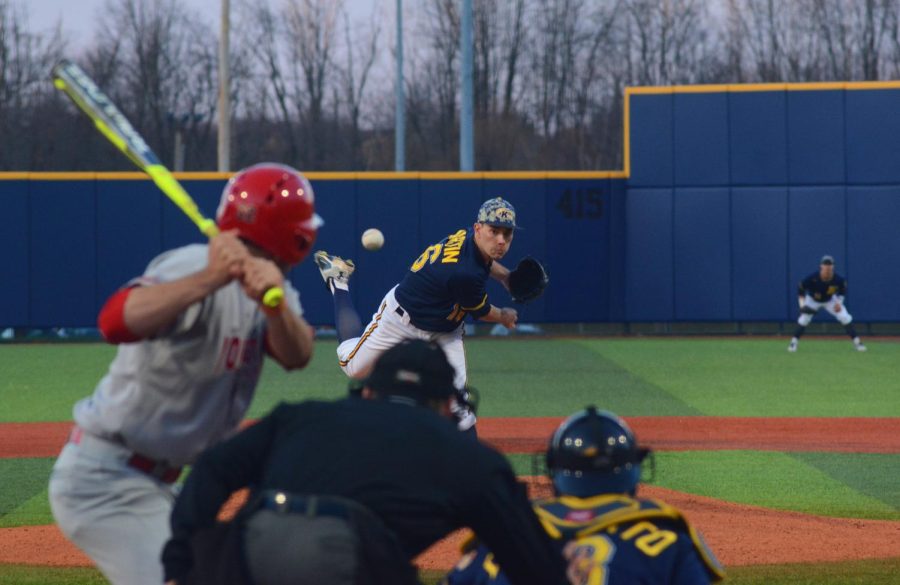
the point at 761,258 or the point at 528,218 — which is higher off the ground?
the point at 528,218

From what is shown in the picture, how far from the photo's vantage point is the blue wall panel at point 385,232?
2683 cm

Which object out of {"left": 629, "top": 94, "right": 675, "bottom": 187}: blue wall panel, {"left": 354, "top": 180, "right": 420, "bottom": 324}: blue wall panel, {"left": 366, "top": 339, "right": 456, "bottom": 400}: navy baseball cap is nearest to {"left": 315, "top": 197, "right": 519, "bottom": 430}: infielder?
{"left": 366, "top": 339, "right": 456, "bottom": 400}: navy baseball cap

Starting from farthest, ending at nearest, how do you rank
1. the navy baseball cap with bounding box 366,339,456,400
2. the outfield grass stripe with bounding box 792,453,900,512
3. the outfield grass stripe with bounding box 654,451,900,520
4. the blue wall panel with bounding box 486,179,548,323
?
the blue wall panel with bounding box 486,179,548,323 → the outfield grass stripe with bounding box 792,453,900,512 → the outfield grass stripe with bounding box 654,451,900,520 → the navy baseball cap with bounding box 366,339,456,400

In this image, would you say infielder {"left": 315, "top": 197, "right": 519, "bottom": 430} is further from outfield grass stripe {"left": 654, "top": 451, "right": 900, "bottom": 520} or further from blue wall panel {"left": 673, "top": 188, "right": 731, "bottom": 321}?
blue wall panel {"left": 673, "top": 188, "right": 731, "bottom": 321}

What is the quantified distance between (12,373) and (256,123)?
26253mm

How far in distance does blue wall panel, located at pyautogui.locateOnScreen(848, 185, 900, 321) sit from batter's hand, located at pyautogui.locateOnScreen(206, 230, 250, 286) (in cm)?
2502

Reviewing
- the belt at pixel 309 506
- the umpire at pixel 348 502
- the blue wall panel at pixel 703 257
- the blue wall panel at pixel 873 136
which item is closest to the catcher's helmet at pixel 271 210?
the umpire at pixel 348 502

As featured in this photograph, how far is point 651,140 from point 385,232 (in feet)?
20.0

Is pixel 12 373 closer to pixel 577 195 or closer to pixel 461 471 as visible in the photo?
pixel 577 195

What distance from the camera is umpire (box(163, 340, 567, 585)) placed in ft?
9.35

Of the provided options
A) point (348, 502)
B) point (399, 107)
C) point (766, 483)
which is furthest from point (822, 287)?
point (348, 502)

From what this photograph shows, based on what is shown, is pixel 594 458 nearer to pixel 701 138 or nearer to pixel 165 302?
pixel 165 302

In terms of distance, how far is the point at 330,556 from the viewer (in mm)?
2838

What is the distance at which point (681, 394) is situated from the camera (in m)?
15.7
